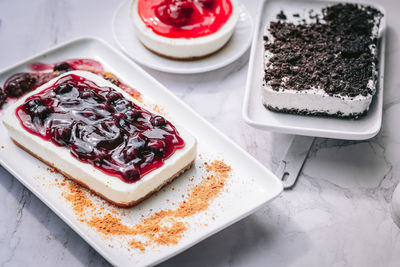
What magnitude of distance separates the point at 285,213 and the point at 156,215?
1.50 feet

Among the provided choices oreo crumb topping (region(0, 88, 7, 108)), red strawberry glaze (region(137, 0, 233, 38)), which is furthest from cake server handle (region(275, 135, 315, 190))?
oreo crumb topping (region(0, 88, 7, 108))

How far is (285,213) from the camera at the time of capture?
185 centimetres

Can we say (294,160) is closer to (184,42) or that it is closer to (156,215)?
(156,215)

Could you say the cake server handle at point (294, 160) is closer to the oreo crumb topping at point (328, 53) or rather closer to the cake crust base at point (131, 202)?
the oreo crumb topping at point (328, 53)

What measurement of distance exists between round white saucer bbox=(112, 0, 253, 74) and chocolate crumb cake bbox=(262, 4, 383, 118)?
0.23 m

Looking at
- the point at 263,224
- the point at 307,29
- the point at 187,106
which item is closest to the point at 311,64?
the point at 307,29

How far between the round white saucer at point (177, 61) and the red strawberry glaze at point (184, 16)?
12 centimetres

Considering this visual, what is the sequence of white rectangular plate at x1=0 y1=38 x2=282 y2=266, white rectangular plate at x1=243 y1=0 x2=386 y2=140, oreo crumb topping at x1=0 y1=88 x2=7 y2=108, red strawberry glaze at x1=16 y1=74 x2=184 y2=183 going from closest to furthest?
white rectangular plate at x1=0 y1=38 x2=282 y2=266
red strawberry glaze at x1=16 y1=74 x2=184 y2=183
white rectangular plate at x1=243 y1=0 x2=386 y2=140
oreo crumb topping at x1=0 y1=88 x2=7 y2=108

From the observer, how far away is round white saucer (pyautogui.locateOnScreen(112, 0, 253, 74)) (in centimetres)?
232

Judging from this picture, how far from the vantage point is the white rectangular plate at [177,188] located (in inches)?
64.4

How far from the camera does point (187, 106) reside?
6.78ft

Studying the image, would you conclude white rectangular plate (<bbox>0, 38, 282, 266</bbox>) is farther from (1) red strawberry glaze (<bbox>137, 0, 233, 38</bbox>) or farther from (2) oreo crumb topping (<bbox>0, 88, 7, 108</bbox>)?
(1) red strawberry glaze (<bbox>137, 0, 233, 38</bbox>)

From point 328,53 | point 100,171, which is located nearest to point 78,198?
point 100,171

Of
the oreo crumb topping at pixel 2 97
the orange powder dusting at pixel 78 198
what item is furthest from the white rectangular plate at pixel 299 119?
the oreo crumb topping at pixel 2 97
